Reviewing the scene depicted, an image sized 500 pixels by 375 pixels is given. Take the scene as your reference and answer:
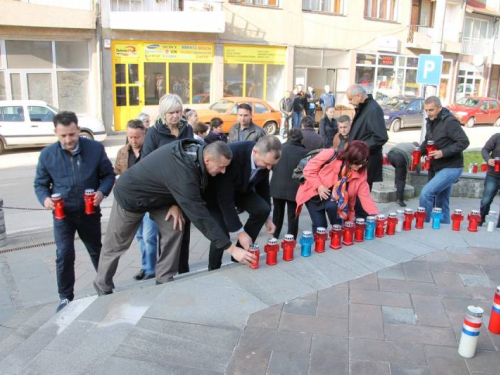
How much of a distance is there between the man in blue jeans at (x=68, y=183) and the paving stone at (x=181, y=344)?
1.38 metres

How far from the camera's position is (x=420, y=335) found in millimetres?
3516

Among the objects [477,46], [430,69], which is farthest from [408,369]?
[477,46]

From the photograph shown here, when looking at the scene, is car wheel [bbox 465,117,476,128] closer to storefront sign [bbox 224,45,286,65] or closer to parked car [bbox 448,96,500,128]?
parked car [bbox 448,96,500,128]

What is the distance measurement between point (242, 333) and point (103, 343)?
95 cm

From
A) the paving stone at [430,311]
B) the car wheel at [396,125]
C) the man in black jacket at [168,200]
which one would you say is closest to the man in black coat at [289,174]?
the man in black jacket at [168,200]

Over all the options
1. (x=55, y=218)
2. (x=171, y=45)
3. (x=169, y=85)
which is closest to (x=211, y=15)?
(x=171, y=45)

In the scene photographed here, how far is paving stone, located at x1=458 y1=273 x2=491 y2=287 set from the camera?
439 centimetres

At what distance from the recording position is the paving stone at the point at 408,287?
422 centimetres

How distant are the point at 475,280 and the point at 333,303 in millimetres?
1458

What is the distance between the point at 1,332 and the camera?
4.36 meters

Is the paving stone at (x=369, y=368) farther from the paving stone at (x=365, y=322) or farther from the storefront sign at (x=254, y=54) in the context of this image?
the storefront sign at (x=254, y=54)

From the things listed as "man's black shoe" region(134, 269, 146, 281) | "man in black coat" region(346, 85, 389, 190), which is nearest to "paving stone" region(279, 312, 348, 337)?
"man's black shoe" region(134, 269, 146, 281)

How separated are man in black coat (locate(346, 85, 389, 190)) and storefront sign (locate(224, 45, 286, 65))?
53.2 feet

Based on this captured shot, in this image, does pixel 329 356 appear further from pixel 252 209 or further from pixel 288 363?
pixel 252 209
